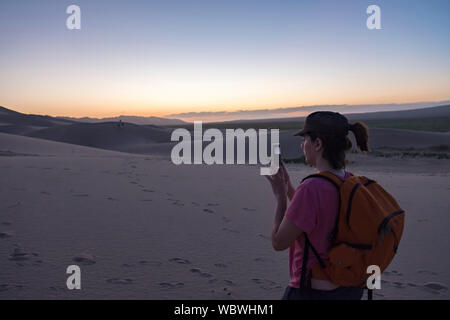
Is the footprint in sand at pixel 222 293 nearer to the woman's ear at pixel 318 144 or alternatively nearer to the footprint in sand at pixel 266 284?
the footprint in sand at pixel 266 284

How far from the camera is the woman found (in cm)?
178

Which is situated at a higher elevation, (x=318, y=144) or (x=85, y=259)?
(x=318, y=144)

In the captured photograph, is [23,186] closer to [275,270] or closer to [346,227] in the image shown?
[275,270]

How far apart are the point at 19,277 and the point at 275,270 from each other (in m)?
2.54

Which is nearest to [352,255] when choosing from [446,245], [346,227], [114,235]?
[346,227]

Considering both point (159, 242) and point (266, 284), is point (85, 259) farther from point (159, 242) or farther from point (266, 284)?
point (266, 284)

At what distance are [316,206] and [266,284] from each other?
2.17 m

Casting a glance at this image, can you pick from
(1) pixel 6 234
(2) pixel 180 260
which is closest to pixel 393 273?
(2) pixel 180 260

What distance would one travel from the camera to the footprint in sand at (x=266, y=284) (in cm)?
362

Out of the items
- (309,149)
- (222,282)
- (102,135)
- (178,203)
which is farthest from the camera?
(102,135)

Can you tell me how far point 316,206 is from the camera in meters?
1.78

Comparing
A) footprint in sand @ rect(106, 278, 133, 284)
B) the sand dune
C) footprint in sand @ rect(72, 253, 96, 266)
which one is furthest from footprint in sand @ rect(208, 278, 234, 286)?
the sand dune
